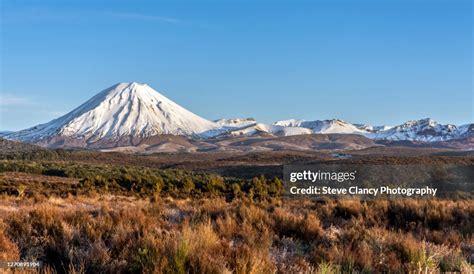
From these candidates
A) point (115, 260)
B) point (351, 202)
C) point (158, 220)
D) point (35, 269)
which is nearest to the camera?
point (35, 269)

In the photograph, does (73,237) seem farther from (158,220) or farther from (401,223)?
(401,223)

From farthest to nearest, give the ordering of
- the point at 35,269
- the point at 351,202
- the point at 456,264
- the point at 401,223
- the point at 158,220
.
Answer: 1. the point at 351,202
2. the point at 401,223
3. the point at 158,220
4. the point at 456,264
5. the point at 35,269

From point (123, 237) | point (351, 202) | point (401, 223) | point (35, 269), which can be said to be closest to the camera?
point (35, 269)

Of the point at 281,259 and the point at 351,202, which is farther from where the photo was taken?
the point at 351,202

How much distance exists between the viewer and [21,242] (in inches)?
260

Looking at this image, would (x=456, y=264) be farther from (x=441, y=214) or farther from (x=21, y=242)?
(x=21, y=242)

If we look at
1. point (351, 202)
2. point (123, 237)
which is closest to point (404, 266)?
point (123, 237)

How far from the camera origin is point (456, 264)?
A: 229 inches

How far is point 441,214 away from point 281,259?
5.38m

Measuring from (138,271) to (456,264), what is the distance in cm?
381

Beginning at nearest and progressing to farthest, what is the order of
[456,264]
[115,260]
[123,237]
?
1. [115,260]
2. [456,264]
3. [123,237]

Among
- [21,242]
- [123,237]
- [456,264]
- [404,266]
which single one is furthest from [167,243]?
[456,264]

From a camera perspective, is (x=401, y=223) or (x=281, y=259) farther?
(x=401, y=223)

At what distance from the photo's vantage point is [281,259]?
611cm
